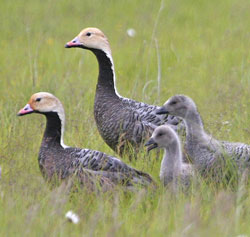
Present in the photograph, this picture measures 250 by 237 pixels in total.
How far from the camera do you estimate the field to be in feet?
14.2

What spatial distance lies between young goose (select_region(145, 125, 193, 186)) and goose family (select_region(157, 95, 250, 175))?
0.38ft

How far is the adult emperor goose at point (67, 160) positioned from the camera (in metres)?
5.27

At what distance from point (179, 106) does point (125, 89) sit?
2822 mm

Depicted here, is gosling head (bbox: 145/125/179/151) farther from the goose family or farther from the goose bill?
the goose bill

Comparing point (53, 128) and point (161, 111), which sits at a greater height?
point (161, 111)

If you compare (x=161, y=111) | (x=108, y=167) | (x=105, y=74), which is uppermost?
(x=105, y=74)

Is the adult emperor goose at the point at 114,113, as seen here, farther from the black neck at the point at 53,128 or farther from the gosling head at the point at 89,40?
the black neck at the point at 53,128

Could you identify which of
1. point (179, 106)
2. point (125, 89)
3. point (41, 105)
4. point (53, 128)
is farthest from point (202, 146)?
point (125, 89)

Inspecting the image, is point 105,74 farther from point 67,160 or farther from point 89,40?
point 67,160

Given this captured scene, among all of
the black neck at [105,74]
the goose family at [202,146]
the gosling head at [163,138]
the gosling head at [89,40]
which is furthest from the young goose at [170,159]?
the gosling head at [89,40]

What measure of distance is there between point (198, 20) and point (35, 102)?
657cm

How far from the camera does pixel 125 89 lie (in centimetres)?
874

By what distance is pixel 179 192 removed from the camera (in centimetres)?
494

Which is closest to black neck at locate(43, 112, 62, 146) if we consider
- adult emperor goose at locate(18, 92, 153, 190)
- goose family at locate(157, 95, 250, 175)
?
adult emperor goose at locate(18, 92, 153, 190)
